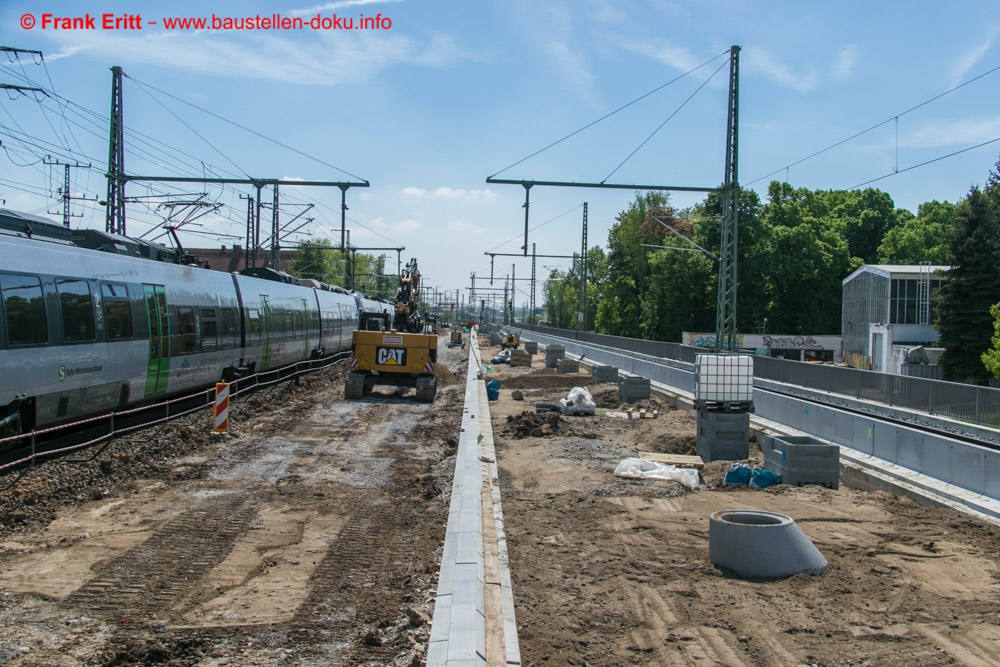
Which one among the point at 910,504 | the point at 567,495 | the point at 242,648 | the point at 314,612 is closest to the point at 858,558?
the point at 910,504

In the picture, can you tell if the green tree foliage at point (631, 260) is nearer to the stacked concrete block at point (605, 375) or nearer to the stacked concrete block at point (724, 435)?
the stacked concrete block at point (605, 375)

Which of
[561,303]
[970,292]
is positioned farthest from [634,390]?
[561,303]

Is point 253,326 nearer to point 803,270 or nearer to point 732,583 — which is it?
point 732,583

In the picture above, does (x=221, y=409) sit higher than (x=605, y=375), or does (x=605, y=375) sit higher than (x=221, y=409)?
(x=221, y=409)

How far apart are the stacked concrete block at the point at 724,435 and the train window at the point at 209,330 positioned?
10.7 metres

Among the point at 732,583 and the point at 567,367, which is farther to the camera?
the point at 567,367

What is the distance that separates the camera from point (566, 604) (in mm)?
7055

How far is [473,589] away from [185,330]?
1244 cm

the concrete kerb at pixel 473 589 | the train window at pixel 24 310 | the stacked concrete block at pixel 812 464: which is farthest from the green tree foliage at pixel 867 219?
the train window at pixel 24 310

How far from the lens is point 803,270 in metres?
72.6

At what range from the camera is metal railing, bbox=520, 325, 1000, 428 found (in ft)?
62.0

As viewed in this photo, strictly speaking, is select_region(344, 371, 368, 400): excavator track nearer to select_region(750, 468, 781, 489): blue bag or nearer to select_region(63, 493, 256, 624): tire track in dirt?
select_region(750, 468, 781, 489): blue bag

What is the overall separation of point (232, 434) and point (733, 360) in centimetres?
949

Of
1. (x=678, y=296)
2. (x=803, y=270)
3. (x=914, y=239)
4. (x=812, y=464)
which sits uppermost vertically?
(x=914, y=239)
